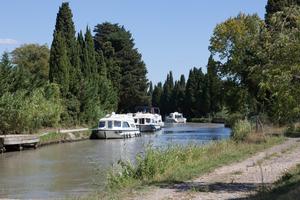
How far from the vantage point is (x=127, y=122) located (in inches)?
2650

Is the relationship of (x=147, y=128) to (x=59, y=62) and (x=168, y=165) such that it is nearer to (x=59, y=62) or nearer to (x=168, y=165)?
(x=59, y=62)

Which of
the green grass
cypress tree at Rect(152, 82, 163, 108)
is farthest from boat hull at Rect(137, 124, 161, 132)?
the green grass

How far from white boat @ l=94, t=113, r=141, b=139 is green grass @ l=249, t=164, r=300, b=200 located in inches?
1920

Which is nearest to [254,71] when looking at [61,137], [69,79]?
[61,137]

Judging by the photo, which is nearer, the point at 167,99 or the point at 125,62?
the point at 125,62

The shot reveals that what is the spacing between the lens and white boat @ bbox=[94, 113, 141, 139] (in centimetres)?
6338

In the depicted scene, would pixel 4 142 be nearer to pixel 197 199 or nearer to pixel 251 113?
pixel 251 113

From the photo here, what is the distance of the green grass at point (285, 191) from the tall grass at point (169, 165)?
359 centimetres

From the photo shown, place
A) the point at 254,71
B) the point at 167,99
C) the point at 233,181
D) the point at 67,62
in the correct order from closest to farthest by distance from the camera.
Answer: the point at 254,71 → the point at 233,181 → the point at 67,62 → the point at 167,99

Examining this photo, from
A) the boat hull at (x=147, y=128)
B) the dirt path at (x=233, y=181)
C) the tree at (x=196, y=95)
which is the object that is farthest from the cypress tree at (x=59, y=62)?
the tree at (x=196, y=95)

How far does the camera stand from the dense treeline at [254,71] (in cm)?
1345

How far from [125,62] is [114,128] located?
34782mm

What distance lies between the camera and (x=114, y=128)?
64.5m

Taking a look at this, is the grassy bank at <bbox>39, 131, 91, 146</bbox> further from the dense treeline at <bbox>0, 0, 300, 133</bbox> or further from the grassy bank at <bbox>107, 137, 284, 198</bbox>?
the grassy bank at <bbox>107, 137, 284, 198</bbox>
